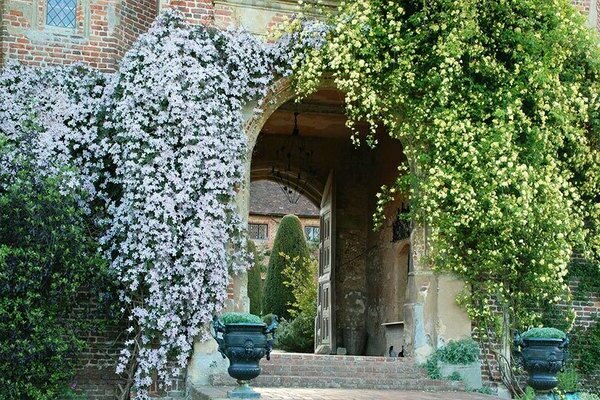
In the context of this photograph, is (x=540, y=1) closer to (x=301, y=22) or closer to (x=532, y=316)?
(x=301, y=22)

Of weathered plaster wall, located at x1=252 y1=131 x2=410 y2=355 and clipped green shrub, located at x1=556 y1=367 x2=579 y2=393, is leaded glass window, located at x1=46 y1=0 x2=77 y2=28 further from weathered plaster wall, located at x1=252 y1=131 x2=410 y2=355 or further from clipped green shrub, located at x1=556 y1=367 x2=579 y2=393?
clipped green shrub, located at x1=556 y1=367 x2=579 y2=393

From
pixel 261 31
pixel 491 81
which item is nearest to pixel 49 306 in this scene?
pixel 261 31

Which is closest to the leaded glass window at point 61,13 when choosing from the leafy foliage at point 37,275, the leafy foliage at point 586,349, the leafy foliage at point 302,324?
the leafy foliage at point 37,275

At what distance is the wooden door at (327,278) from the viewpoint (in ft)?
58.5

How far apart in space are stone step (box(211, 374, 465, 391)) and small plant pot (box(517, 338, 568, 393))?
227cm

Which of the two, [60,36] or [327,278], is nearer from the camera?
[60,36]

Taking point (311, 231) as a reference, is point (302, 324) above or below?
below

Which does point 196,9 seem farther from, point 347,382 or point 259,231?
point 259,231

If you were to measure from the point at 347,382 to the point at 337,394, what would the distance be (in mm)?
1402

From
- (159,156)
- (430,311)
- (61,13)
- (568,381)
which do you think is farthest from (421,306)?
(61,13)

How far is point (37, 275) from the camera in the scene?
11844mm

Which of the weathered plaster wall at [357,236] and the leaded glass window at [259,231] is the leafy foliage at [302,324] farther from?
the leaded glass window at [259,231]

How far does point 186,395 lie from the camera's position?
12.2 meters

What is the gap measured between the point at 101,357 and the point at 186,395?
1512 mm
